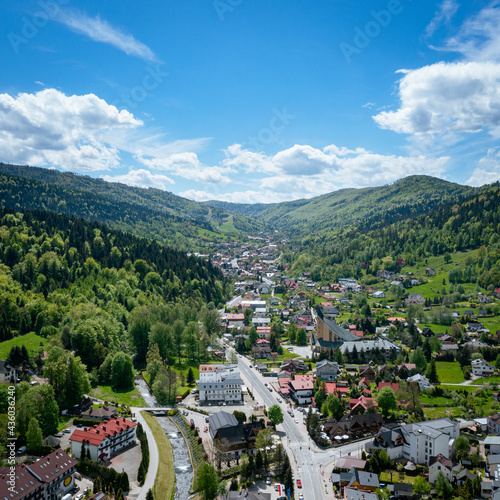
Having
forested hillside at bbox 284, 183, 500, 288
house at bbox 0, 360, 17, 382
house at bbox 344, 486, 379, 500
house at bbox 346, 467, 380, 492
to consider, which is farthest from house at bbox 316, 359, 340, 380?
forested hillside at bbox 284, 183, 500, 288

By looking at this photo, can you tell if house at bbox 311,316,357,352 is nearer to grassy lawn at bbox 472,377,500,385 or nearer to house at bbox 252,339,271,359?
house at bbox 252,339,271,359

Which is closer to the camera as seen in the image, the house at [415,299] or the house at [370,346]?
the house at [370,346]

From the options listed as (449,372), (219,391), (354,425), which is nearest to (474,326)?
(449,372)

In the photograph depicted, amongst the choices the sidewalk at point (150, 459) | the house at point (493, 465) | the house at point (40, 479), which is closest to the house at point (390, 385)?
the house at point (493, 465)

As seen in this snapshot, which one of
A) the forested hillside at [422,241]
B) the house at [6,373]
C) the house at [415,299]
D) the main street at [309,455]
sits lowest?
the main street at [309,455]

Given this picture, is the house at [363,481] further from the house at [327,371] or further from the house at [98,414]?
the house at [327,371]

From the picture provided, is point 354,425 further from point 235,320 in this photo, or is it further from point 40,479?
point 235,320

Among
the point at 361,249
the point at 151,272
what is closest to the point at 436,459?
the point at 151,272

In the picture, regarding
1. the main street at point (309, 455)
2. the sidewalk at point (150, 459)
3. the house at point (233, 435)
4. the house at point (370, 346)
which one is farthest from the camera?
the house at point (370, 346)
